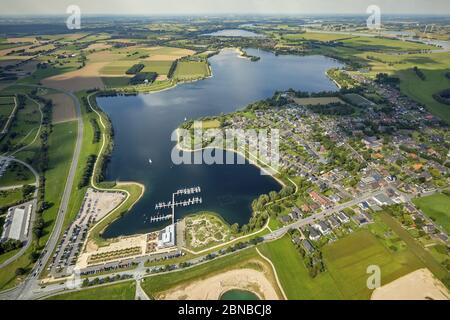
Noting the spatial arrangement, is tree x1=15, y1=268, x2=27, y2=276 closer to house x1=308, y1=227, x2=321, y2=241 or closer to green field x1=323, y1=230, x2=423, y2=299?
house x1=308, y1=227, x2=321, y2=241

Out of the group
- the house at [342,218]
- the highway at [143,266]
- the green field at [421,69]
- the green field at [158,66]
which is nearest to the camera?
the highway at [143,266]

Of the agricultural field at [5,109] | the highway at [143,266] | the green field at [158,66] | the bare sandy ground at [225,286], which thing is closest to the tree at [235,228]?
the highway at [143,266]

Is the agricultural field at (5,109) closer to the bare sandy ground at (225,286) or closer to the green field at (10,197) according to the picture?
the green field at (10,197)

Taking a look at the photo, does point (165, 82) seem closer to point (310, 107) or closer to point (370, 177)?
point (310, 107)

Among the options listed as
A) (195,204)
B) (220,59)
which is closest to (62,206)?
(195,204)

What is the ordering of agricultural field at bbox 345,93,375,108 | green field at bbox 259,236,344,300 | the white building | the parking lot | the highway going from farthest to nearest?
agricultural field at bbox 345,93,375,108, the white building, the parking lot, the highway, green field at bbox 259,236,344,300

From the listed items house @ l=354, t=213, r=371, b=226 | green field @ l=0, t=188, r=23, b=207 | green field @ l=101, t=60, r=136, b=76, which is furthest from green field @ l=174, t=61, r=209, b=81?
house @ l=354, t=213, r=371, b=226
